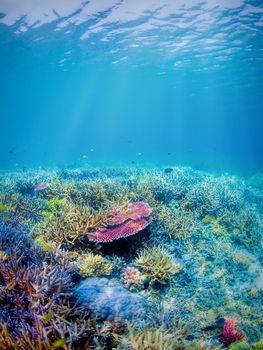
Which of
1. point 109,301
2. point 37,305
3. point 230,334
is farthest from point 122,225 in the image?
point 230,334

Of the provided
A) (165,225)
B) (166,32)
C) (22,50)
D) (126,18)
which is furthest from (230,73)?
(165,225)

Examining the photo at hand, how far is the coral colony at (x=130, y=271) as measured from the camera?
3.87m

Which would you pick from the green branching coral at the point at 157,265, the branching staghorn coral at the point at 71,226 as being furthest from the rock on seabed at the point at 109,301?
the branching staghorn coral at the point at 71,226

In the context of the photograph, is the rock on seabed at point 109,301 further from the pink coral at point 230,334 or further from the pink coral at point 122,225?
the pink coral at point 230,334

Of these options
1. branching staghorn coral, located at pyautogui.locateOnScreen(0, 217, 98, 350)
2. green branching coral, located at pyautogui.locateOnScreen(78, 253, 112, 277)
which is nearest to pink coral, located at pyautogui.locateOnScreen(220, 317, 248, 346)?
green branching coral, located at pyautogui.locateOnScreen(78, 253, 112, 277)

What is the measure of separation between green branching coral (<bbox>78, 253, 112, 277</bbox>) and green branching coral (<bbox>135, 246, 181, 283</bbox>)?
820 mm

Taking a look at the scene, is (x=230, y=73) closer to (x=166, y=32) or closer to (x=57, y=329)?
(x=166, y=32)

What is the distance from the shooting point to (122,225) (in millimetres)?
6762

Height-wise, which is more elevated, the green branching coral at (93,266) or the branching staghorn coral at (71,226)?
the branching staghorn coral at (71,226)

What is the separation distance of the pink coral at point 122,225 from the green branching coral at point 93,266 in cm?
54

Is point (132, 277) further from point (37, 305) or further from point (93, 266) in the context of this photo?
point (37, 305)

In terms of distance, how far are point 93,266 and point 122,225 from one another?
53.9 inches

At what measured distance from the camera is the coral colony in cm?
387

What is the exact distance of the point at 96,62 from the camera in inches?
1435
